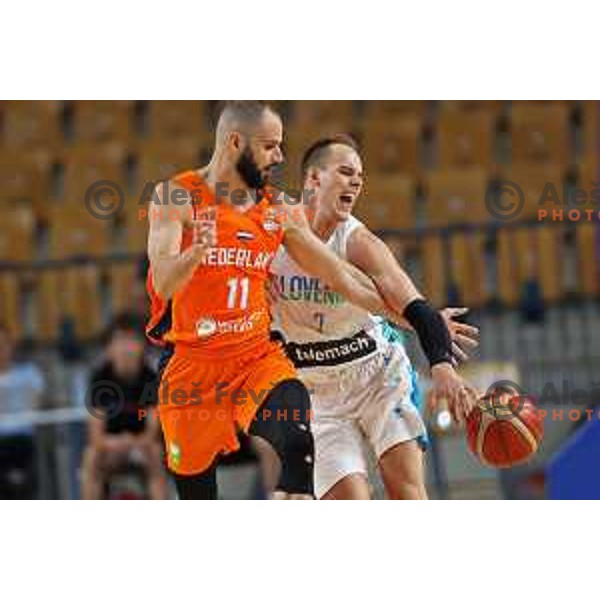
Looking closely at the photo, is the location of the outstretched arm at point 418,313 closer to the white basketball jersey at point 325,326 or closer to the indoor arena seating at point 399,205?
the white basketball jersey at point 325,326

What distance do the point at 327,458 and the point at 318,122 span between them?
14.7 feet

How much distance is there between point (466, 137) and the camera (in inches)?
432

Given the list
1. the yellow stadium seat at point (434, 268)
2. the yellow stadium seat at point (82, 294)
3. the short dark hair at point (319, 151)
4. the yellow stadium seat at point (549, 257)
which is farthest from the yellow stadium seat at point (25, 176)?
the short dark hair at point (319, 151)

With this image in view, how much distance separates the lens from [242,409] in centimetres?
673

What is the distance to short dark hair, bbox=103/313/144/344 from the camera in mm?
8641

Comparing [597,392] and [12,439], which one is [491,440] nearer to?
[597,392]

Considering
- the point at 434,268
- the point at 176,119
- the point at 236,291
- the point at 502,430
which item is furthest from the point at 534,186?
the point at 236,291

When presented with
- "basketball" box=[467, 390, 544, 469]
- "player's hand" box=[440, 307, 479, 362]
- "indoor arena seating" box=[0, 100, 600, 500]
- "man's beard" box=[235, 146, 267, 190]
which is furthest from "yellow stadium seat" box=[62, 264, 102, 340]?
"basketball" box=[467, 390, 544, 469]

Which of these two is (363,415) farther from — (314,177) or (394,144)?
(394,144)

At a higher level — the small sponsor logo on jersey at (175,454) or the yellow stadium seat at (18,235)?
the yellow stadium seat at (18,235)

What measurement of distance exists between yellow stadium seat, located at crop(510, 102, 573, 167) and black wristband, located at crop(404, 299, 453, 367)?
4171 mm

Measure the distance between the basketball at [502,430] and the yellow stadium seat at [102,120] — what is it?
514cm

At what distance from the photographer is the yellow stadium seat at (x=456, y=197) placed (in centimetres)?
1017
